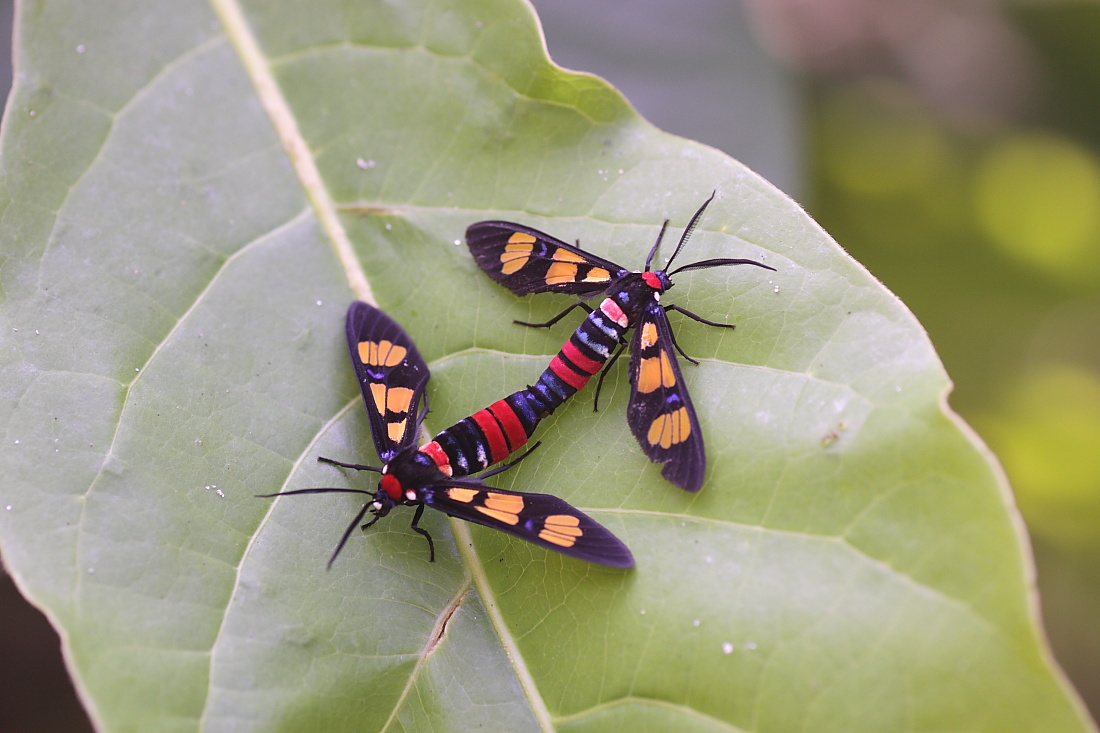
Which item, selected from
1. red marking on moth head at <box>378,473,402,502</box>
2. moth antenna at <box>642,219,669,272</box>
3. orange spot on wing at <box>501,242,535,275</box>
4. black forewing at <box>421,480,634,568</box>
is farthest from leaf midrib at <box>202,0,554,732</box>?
moth antenna at <box>642,219,669,272</box>

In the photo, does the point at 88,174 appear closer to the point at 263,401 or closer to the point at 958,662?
the point at 263,401

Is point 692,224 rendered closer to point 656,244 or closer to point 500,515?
point 656,244

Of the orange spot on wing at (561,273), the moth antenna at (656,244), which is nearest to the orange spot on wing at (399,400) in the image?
the orange spot on wing at (561,273)

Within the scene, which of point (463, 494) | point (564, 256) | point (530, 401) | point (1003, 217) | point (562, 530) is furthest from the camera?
point (1003, 217)

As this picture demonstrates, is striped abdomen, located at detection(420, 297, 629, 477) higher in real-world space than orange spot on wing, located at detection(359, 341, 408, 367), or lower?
lower

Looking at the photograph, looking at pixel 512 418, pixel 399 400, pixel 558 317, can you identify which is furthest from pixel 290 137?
pixel 512 418

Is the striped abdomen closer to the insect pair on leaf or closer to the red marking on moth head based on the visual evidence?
the insect pair on leaf
